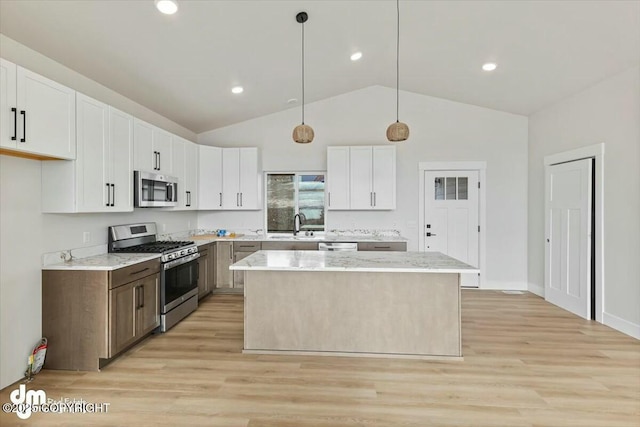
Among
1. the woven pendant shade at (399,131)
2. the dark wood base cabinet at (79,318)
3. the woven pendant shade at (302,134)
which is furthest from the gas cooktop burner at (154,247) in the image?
the woven pendant shade at (399,131)

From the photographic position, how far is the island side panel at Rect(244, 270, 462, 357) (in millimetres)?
3057

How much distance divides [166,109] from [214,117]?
0.88 metres

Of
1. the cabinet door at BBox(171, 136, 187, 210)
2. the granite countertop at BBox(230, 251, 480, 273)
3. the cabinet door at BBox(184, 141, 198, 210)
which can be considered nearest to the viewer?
the granite countertop at BBox(230, 251, 480, 273)

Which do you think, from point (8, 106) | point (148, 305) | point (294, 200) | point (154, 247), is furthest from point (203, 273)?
point (8, 106)

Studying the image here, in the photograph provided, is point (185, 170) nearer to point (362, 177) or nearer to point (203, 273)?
point (203, 273)

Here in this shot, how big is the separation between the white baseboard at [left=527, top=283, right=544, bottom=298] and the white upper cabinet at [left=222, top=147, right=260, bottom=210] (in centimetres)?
475

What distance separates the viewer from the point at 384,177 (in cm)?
538

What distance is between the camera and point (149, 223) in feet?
14.8

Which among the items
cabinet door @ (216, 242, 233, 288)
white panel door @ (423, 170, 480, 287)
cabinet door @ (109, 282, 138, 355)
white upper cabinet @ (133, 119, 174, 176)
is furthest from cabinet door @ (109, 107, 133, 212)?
white panel door @ (423, 170, 480, 287)

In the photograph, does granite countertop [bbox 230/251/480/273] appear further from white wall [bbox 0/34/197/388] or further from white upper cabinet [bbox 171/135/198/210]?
white upper cabinet [bbox 171/135/198/210]

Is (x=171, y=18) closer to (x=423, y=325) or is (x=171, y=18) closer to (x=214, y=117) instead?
(x=214, y=117)

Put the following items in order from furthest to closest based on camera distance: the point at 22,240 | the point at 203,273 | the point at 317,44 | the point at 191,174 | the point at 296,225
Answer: the point at 296,225, the point at 191,174, the point at 203,273, the point at 317,44, the point at 22,240

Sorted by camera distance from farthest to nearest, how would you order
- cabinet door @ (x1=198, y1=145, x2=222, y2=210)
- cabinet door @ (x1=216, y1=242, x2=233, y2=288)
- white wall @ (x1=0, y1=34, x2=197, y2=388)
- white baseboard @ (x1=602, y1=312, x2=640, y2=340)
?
cabinet door @ (x1=198, y1=145, x2=222, y2=210) → cabinet door @ (x1=216, y1=242, x2=233, y2=288) → white baseboard @ (x1=602, y1=312, x2=640, y2=340) → white wall @ (x1=0, y1=34, x2=197, y2=388)

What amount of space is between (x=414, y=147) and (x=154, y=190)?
4126 mm
